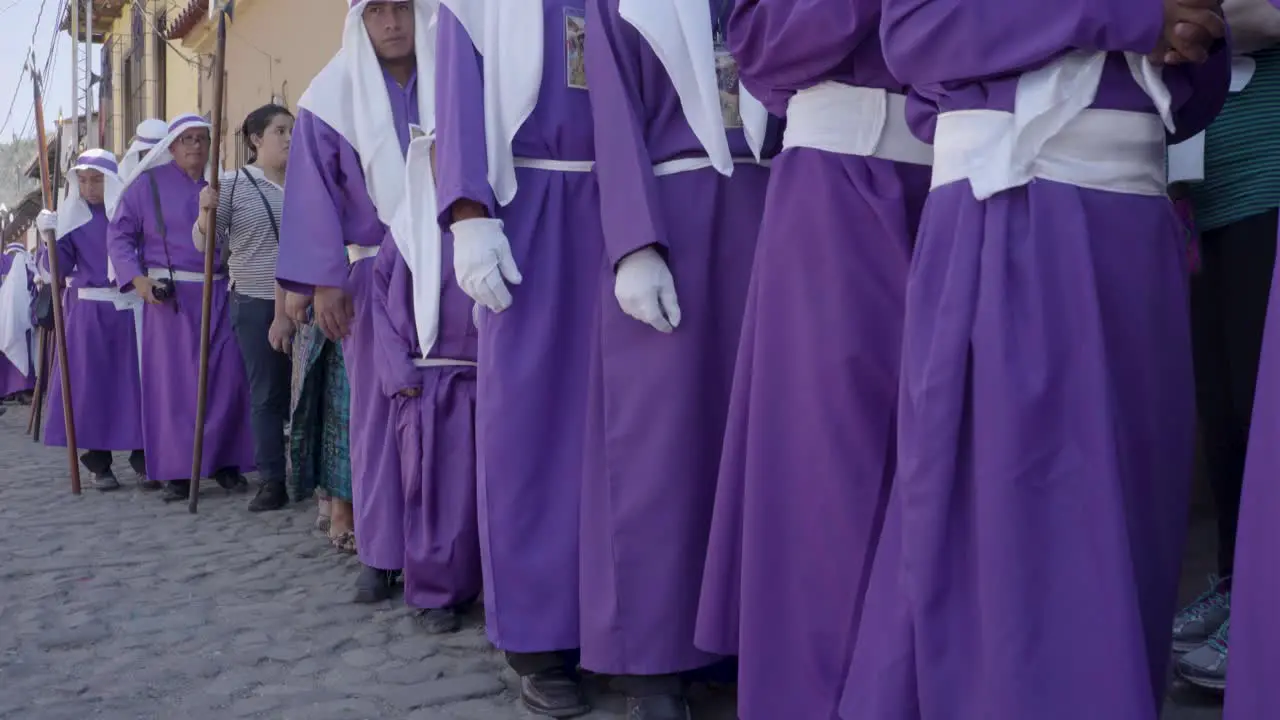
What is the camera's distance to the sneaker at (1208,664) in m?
2.80

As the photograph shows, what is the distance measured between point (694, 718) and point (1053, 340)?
141 centimetres

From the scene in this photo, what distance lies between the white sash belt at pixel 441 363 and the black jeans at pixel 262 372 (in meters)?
2.75

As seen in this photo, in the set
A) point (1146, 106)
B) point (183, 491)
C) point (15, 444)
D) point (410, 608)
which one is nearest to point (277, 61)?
point (15, 444)

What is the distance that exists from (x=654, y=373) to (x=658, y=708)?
71 centimetres

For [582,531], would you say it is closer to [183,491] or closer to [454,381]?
[454,381]

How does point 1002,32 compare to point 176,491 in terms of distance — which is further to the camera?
point 176,491

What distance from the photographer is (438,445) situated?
13.0 ft

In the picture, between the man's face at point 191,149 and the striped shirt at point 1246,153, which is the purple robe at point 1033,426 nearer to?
the striped shirt at point 1246,153

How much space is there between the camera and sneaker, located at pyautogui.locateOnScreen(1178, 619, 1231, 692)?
280 cm

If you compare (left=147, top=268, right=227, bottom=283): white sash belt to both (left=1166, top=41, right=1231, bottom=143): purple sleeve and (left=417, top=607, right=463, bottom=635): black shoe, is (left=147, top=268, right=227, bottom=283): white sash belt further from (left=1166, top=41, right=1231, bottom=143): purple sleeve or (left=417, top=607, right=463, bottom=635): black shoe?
(left=1166, top=41, right=1231, bottom=143): purple sleeve

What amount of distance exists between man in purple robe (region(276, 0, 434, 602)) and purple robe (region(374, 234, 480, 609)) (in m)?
0.16

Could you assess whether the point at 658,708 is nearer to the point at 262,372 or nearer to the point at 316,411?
the point at 316,411

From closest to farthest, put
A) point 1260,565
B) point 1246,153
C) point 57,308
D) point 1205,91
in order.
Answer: point 1260,565 < point 1205,91 < point 1246,153 < point 57,308

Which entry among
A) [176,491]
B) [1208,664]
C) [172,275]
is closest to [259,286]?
[172,275]
